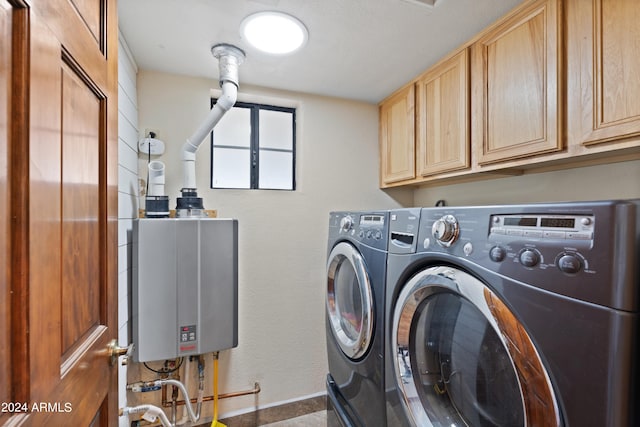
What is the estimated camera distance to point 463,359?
862 millimetres

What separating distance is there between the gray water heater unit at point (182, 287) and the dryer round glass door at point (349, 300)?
0.57 m

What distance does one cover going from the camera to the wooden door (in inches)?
18.8

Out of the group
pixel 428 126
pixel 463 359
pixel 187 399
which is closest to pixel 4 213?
pixel 463 359

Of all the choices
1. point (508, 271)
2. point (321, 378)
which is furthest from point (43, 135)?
point (321, 378)

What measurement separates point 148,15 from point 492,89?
1602 millimetres

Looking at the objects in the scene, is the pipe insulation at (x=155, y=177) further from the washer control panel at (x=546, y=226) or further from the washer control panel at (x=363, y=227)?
the washer control panel at (x=546, y=226)

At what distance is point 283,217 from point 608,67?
1.75 meters

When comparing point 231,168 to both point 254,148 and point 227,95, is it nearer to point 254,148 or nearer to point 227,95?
point 254,148

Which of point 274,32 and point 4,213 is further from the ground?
point 274,32

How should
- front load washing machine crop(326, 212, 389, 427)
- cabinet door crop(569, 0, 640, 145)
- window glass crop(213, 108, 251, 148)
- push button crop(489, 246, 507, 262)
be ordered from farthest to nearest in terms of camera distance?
window glass crop(213, 108, 251, 148) → front load washing machine crop(326, 212, 389, 427) → cabinet door crop(569, 0, 640, 145) → push button crop(489, 246, 507, 262)

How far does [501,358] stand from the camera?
0.75 m

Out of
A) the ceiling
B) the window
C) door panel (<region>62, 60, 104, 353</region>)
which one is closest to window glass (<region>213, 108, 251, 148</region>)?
the window

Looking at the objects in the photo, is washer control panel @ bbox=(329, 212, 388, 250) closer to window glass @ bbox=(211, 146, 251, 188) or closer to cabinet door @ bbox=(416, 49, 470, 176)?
cabinet door @ bbox=(416, 49, 470, 176)

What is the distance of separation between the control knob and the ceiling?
98 cm
